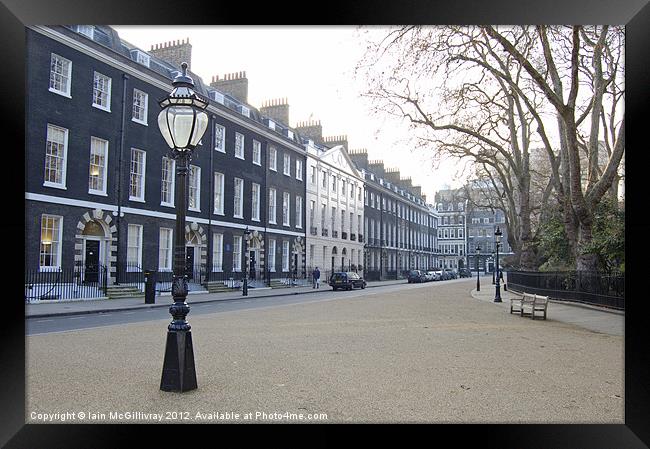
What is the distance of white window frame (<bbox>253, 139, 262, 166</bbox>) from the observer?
119 feet

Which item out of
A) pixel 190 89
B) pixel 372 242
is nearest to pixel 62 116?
pixel 190 89

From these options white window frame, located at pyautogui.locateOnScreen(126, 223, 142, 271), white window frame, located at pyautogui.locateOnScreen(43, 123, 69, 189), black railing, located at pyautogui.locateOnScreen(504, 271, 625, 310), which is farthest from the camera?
white window frame, located at pyautogui.locateOnScreen(126, 223, 142, 271)

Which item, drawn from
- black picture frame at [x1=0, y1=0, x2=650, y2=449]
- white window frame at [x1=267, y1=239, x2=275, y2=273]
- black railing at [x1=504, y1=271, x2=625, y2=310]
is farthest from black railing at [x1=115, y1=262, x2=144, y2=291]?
black picture frame at [x1=0, y1=0, x2=650, y2=449]

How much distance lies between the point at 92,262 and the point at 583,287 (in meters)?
19.9

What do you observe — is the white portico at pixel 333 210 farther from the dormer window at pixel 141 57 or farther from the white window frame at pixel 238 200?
the dormer window at pixel 141 57

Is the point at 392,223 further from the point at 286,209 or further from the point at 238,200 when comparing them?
the point at 238,200

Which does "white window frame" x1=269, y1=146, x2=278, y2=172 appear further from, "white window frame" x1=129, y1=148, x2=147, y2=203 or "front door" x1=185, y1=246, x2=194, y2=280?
"white window frame" x1=129, y1=148, x2=147, y2=203

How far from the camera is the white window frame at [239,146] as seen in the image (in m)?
34.1

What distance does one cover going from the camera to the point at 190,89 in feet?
21.6

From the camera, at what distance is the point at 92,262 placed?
22.8 m

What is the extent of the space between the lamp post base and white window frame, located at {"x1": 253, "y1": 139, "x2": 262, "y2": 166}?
3090 centimetres

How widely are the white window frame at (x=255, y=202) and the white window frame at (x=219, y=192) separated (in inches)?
148
